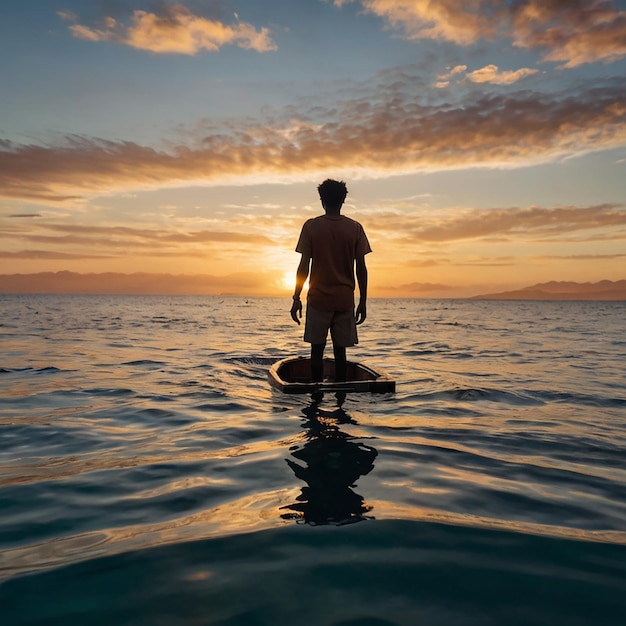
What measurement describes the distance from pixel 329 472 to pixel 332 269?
140 inches

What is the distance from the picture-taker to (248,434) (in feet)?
17.8

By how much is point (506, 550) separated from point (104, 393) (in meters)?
6.85

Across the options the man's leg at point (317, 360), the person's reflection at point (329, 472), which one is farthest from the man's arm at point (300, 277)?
the person's reflection at point (329, 472)

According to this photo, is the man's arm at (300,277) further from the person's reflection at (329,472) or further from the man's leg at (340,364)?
the person's reflection at (329,472)

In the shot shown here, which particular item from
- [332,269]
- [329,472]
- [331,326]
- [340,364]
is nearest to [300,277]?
[332,269]

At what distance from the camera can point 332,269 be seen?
6977 millimetres

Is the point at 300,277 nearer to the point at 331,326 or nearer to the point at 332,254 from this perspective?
the point at 332,254

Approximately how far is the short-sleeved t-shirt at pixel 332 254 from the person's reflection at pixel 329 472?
1847mm

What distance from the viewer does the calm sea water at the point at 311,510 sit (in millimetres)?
2229

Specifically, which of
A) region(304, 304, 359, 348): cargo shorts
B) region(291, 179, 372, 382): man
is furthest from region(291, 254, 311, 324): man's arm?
region(304, 304, 359, 348): cargo shorts

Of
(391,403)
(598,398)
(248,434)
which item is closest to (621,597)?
(248,434)

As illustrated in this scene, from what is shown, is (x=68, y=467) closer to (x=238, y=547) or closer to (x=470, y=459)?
(x=238, y=547)

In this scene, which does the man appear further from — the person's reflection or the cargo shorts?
the person's reflection

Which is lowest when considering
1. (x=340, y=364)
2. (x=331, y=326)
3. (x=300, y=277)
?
(x=340, y=364)
